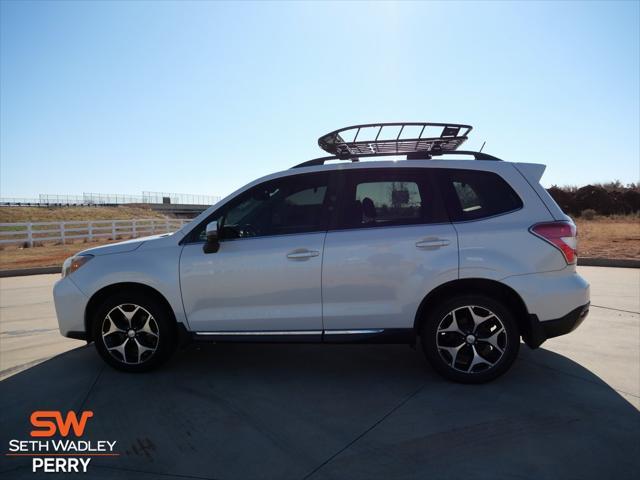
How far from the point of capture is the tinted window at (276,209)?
376cm

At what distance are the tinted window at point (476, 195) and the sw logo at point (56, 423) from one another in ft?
10.7

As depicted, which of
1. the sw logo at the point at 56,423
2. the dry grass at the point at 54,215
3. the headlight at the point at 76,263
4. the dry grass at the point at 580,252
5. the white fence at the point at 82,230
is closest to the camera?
the sw logo at the point at 56,423

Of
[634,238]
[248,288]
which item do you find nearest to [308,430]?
[248,288]

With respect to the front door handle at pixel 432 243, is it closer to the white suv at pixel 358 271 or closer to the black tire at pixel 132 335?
the white suv at pixel 358 271

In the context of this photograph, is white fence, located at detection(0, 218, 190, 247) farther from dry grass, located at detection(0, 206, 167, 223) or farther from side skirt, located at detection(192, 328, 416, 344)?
dry grass, located at detection(0, 206, 167, 223)

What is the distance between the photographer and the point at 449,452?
2.60 metres

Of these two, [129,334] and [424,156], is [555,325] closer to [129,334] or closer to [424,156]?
[424,156]

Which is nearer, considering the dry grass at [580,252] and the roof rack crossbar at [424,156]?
the roof rack crossbar at [424,156]

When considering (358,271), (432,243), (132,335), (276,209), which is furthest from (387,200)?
(132,335)

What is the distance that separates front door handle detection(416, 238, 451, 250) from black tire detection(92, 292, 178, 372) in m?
2.31

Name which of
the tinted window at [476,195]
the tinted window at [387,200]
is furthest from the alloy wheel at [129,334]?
the tinted window at [476,195]

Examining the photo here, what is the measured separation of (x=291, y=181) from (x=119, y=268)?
173 cm

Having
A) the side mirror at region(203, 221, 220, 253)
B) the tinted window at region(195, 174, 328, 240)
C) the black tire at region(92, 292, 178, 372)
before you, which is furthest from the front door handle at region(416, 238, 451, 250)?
the black tire at region(92, 292, 178, 372)

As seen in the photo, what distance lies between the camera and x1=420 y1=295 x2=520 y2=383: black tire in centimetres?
346
